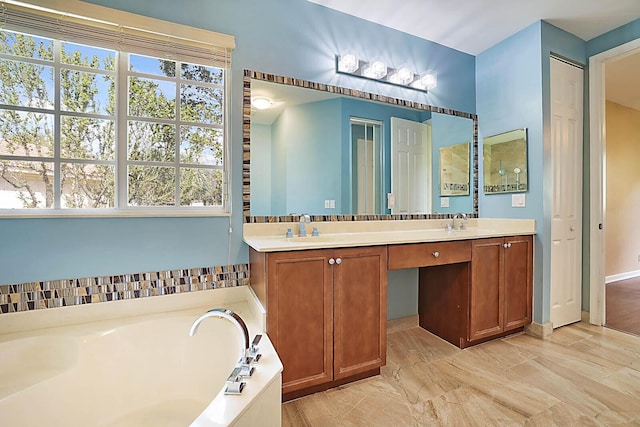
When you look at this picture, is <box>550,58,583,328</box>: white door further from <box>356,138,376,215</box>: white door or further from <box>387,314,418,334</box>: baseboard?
<box>356,138,376,215</box>: white door

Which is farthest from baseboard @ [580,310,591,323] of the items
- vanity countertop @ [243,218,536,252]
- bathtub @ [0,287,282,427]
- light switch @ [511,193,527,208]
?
bathtub @ [0,287,282,427]

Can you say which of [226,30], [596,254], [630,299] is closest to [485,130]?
[596,254]

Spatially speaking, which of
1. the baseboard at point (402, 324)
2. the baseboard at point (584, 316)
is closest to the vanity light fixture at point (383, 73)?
the baseboard at point (402, 324)

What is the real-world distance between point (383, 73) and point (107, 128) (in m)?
2.03

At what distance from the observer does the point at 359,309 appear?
5.63ft

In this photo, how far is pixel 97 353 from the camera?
→ 1404 millimetres

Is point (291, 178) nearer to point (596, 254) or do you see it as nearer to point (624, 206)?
point (596, 254)

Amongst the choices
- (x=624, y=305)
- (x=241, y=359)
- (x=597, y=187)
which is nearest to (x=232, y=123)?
(x=241, y=359)

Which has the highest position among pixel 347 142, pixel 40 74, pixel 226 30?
pixel 226 30

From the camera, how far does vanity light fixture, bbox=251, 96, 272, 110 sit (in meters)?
1.99

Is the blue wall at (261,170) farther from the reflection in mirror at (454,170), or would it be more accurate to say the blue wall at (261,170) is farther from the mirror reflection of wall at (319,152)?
the reflection in mirror at (454,170)

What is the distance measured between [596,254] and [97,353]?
149 inches

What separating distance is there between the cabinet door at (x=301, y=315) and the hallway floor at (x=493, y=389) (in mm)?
189

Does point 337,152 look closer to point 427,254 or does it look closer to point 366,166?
point 366,166
